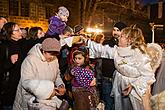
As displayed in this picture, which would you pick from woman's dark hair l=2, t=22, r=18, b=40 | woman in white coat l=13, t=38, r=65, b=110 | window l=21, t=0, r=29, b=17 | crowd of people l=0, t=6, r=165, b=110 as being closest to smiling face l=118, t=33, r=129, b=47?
crowd of people l=0, t=6, r=165, b=110

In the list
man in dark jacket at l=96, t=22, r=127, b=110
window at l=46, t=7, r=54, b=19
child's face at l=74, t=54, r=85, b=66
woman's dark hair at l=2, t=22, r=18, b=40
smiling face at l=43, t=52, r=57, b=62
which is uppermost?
window at l=46, t=7, r=54, b=19

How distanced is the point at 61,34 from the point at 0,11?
35.1 ft

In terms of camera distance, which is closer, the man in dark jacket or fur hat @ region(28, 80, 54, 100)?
fur hat @ region(28, 80, 54, 100)

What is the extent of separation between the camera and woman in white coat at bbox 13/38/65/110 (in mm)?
4094

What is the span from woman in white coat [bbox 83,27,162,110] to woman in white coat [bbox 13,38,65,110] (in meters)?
1.50

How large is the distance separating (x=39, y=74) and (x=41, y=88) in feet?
1.29

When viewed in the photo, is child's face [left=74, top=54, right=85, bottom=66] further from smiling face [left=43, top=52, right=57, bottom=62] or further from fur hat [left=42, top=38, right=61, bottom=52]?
fur hat [left=42, top=38, right=61, bottom=52]

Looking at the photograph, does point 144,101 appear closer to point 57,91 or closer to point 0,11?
point 57,91

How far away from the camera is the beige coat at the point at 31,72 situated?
4.25 meters

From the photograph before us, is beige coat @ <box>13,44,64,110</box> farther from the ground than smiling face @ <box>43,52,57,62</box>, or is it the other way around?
smiling face @ <box>43,52,57,62</box>

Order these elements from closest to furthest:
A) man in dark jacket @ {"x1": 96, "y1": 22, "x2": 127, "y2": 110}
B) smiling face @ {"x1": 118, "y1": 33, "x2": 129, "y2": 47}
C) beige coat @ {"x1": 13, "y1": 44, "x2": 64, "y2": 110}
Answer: beige coat @ {"x1": 13, "y1": 44, "x2": 64, "y2": 110}
smiling face @ {"x1": 118, "y1": 33, "x2": 129, "y2": 47}
man in dark jacket @ {"x1": 96, "y1": 22, "x2": 127, "y2": 110}


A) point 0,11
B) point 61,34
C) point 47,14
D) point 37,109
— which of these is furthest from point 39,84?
point 47,14

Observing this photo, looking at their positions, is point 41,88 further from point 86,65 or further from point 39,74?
point 86,65

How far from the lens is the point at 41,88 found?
4059mm
